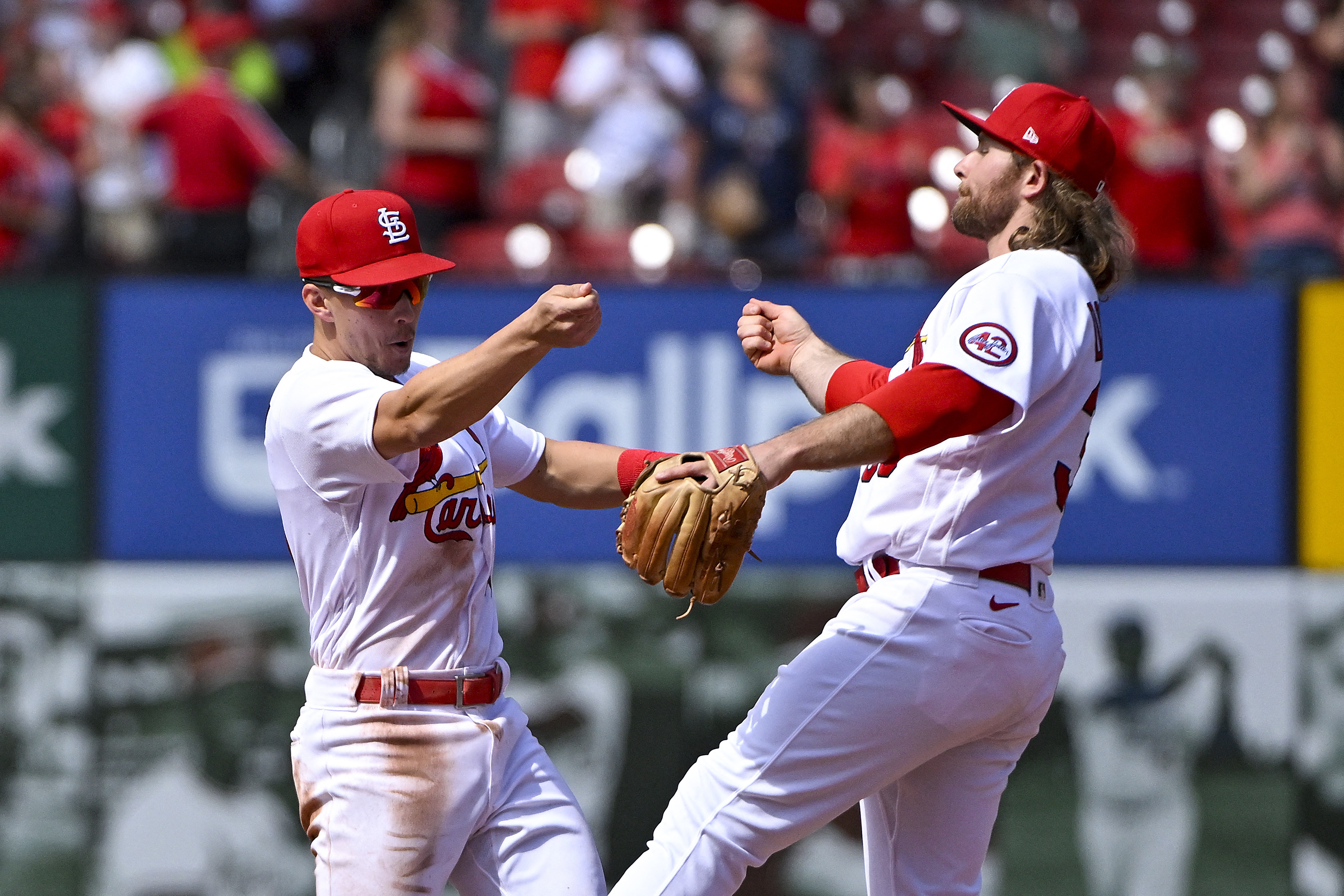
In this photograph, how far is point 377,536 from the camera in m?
3.33

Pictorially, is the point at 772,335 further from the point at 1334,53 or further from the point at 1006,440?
the point at 1334,53

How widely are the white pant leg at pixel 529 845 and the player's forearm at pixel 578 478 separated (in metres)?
0.64

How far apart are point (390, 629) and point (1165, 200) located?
4.99 m

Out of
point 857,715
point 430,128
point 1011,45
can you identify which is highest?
point 1011,45

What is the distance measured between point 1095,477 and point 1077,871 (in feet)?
4.83

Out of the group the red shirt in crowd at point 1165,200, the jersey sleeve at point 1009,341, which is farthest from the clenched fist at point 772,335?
the red shirt in crowd at point 1165,200

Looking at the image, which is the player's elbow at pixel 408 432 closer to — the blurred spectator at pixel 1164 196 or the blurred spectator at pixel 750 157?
the blurred spectator at pixel 750 157

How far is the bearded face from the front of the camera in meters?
3.41

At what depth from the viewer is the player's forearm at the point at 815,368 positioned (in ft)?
11.8

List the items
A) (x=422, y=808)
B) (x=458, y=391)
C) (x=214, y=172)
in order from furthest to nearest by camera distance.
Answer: (x=214, y=172) < (x=422, y=808) < (x=458, y=391)

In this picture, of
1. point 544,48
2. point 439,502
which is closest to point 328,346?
point 439,502

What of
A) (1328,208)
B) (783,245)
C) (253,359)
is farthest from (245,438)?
(1328,208)

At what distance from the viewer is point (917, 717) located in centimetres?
314

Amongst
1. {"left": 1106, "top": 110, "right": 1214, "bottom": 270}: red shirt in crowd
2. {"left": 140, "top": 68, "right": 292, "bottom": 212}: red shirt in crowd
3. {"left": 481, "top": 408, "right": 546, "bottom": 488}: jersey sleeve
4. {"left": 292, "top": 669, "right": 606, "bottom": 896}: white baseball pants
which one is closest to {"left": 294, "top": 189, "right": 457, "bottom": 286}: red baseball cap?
{"left": 481, "top": 408, "right": 546, "bottom": 488}: jersey sleeve
